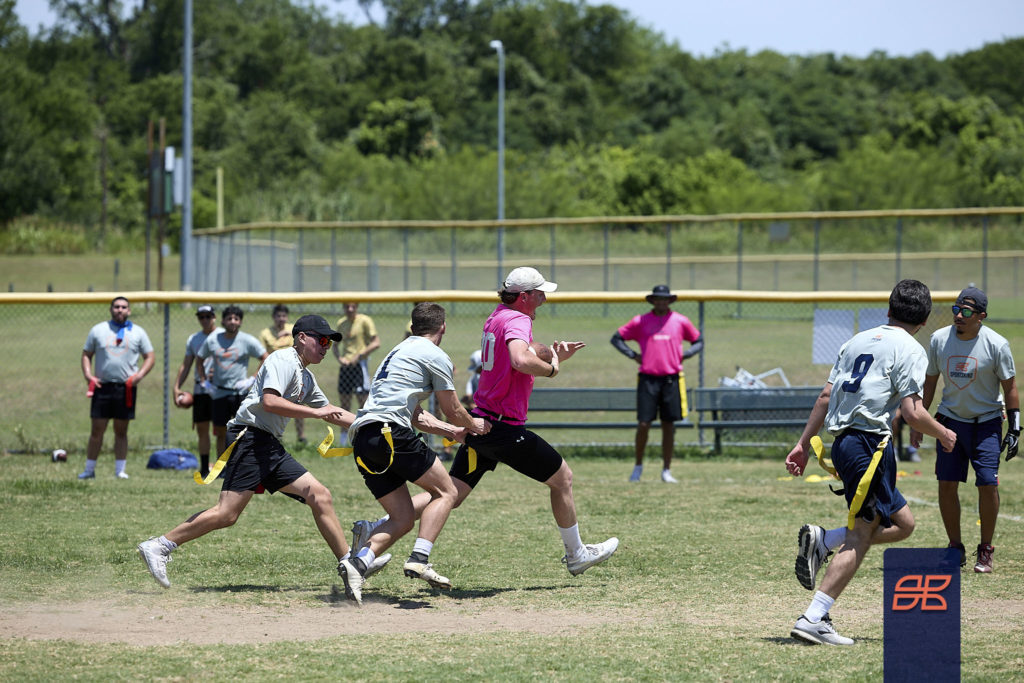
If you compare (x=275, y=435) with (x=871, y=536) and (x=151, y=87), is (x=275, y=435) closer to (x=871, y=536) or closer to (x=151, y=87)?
(x=871, y=536)

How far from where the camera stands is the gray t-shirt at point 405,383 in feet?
23.5

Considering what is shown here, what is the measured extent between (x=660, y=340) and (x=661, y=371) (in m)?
0.33

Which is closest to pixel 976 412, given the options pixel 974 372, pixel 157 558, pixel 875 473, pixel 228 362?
pixel 974 372

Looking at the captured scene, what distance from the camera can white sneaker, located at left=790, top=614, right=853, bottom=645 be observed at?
6.00 metres

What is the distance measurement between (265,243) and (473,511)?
20.8 meters

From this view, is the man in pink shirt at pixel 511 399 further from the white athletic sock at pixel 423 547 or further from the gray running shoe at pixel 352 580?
the gray running shoe at pixel 352 580

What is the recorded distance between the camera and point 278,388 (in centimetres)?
716

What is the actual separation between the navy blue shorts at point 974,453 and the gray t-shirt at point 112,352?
7984mm

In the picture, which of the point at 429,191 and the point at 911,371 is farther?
the point at 429,191

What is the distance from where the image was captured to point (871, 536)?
6184 mm

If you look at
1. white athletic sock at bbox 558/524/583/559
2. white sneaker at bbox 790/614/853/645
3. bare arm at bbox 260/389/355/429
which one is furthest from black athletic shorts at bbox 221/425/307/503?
white sneaker at bbox 790/614/853/645

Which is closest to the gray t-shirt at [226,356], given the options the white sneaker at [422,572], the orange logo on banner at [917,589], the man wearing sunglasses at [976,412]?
the white sneaker at [422,572]

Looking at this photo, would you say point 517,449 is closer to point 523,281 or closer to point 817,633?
point 523,281

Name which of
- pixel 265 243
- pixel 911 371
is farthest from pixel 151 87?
pixel 911 371
